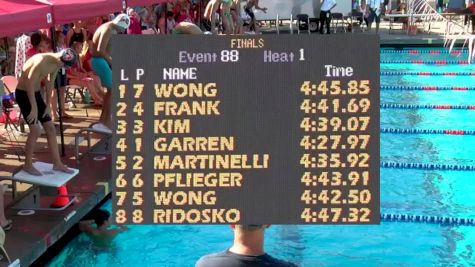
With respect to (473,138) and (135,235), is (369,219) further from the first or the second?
(473,138)

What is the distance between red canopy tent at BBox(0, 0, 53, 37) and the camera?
618 cm

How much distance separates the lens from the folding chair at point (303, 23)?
21.2m

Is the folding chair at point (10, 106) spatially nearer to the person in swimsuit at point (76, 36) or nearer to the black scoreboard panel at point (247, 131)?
the person in swimsuit at point (76, 36)

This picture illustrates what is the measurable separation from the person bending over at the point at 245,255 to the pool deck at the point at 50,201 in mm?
2834

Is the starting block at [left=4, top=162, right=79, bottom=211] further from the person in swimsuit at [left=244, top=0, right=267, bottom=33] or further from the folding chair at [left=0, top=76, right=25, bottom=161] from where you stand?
the person in swimsuit at [left=244, top=0, right=267, bottom=33]

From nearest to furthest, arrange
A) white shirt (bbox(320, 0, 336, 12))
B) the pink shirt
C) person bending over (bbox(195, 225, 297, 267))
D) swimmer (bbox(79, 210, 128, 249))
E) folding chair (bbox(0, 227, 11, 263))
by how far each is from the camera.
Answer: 1. person bending over (bbox(195, 225, 297, 267))
2. folding chair (bbox(0, 227, 11, 263))
3. swimmer (bbox(79, 210, 128, 249))
4. the pink shirt
5. white shirt (bbox(320, 0, 336, 12))

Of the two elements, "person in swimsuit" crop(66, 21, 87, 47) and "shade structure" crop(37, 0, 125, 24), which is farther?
"person in swimsuit" crop(66, 21, 87, 47)

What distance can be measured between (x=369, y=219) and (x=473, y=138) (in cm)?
845

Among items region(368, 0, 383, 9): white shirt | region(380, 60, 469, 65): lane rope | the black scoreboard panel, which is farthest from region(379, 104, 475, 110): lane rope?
the black scoreboard panel

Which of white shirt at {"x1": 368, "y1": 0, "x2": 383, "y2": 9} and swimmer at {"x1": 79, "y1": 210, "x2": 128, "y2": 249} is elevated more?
white shirt at {"x1": 368, "y1": 0, "x2": 383, "y2": 9}

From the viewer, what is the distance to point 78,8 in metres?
7.92

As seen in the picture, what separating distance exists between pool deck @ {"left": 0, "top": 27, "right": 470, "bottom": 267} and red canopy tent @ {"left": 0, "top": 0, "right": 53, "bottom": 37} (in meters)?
1.54

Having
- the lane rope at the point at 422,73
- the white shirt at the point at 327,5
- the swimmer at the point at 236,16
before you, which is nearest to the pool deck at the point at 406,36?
the white shirt at the point at 327,5

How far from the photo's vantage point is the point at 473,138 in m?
11.2
